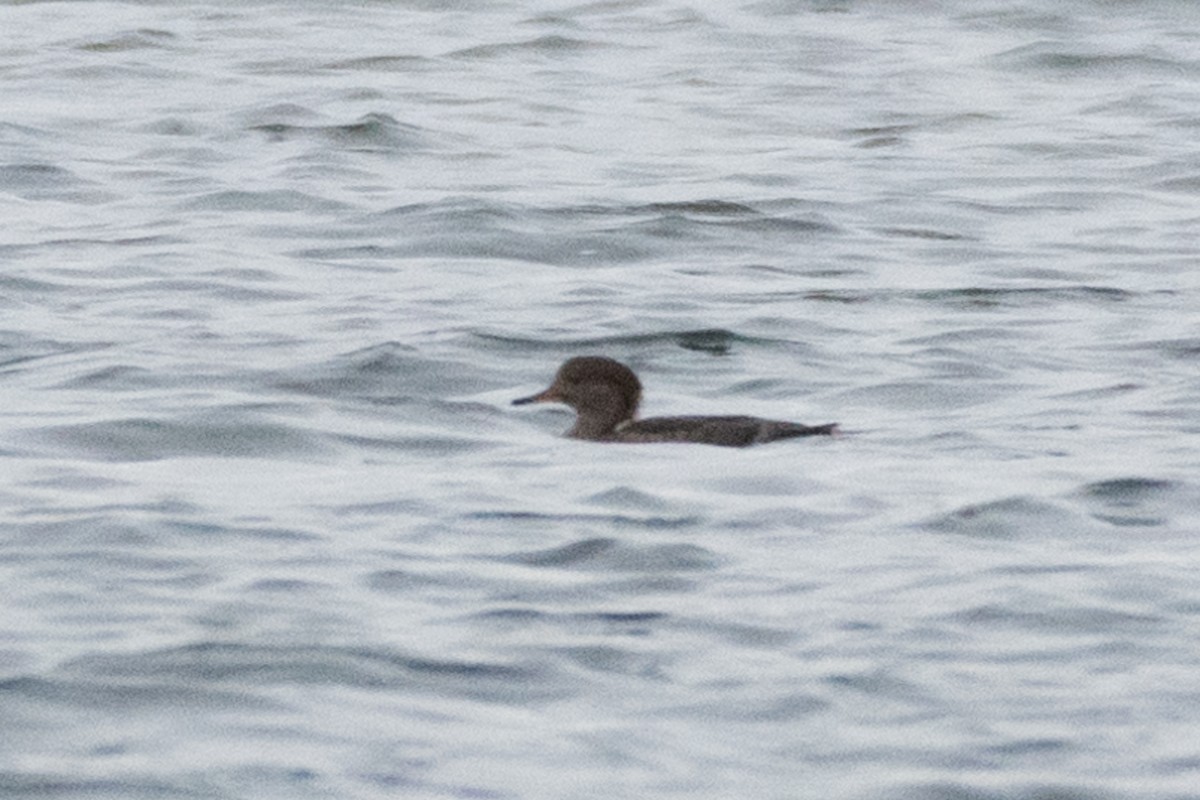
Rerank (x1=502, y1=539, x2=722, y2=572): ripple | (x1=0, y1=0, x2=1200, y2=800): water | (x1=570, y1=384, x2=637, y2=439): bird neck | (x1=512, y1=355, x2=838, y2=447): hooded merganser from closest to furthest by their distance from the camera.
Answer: (x1=0, y1=0, x2=1200, y2=800): water < (x1=502, y1=539, x2=722, y2=572): ripple < (x1=512, y1=355, x2=838, y2=447): hooded merganser < (x1=570, y1=384, x2=637, y2=439): bird neck

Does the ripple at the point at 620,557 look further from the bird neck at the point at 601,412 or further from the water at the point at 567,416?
the bird neck at the point at 601,412

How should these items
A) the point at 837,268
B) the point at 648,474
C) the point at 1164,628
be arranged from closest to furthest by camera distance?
the point at 1164,628 → the point at 648,474 → the point at 837,268

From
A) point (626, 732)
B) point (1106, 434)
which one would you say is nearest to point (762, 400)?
point (1106, 434)

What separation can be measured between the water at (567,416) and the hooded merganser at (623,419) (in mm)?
101

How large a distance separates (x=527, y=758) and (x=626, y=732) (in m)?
0.26

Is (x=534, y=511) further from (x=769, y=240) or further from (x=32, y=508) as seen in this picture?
(x=769, y=240)

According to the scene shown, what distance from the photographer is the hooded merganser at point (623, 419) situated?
9828 mm

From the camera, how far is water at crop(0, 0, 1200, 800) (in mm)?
6785

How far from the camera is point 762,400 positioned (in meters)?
11.2

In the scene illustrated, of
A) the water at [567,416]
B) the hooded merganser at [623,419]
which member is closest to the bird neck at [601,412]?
the hooded merganser at [623,419]

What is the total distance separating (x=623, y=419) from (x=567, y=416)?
2.98 ft

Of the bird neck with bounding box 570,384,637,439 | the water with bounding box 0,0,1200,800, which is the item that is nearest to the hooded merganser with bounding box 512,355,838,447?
the bird neck with bounding box 570,384,637,439

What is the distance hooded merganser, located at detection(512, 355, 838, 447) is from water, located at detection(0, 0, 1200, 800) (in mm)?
101

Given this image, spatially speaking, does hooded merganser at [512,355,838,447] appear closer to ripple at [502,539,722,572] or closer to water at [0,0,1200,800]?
water at [0,0,1200,800]
